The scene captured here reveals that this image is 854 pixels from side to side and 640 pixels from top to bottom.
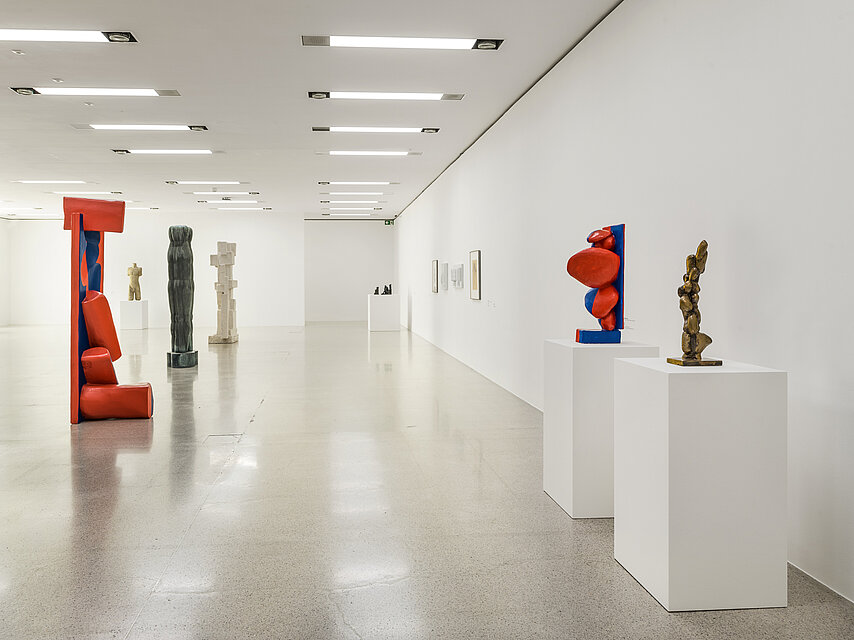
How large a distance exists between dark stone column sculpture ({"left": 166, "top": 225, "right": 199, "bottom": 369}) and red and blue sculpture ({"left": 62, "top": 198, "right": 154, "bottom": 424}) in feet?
16.0

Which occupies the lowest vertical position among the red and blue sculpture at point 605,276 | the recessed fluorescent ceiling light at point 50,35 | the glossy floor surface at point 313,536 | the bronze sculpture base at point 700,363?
the glossy floor surface at point 313,536

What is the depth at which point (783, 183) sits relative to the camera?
3.97 m

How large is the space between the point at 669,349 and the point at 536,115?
442 cm

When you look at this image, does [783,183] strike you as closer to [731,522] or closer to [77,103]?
[731,522]

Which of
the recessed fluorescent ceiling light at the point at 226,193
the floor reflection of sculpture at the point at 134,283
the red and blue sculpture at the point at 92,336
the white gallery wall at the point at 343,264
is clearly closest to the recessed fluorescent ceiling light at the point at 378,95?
the red and blue sculpture at the point at 92,336

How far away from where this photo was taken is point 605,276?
5.00m

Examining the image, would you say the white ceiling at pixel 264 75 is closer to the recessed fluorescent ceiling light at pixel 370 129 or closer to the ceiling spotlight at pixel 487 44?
the ceiling spotlight at pixel 487 44

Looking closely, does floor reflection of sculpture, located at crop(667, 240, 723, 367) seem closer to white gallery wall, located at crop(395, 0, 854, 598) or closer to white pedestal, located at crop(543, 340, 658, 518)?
white gallery wall, located at crop(395, 0, 854, 598)

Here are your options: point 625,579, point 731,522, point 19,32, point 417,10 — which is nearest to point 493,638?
point 625,579

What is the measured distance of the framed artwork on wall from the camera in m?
12.2

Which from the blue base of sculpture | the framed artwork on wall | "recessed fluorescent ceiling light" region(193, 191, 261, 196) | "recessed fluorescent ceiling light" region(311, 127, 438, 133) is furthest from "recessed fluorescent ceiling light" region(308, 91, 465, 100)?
"recessed fluorescent ceiling light" region(193, 191, 261, 196)

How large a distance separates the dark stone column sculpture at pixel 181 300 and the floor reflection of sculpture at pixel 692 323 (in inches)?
431

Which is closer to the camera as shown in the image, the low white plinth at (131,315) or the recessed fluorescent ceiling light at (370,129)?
the recessed fluorescent ceiling light at (370,129)

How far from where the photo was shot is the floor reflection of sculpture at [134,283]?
2461cm
